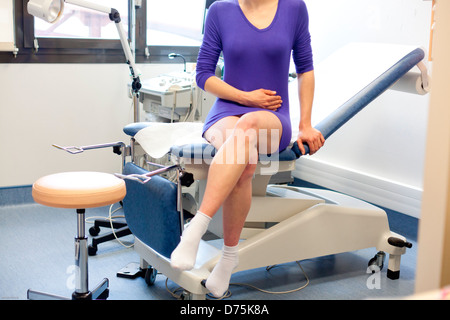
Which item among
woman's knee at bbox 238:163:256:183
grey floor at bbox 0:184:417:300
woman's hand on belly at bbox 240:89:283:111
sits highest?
woman's hand on belly at bbox 240:89:283:111

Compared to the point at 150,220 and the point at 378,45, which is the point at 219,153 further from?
the point at 378,45

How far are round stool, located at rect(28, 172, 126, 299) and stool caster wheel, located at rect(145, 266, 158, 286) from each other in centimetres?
34

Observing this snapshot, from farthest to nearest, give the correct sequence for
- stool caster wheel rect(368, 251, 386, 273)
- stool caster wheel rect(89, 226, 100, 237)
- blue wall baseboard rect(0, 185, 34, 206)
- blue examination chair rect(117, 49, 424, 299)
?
1. blue wall baseboard rect(0, 185, 34, 206)
2. stool caster wheel rect(89, 226, 100, 237)
3. stool caster wheel rect(368, 251, 386, 273)
4. blue examination chair rect(117, 49, 424, 299)

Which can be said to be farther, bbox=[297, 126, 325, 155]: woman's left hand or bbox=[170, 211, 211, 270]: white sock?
bbox=[297, 126, 325, 155]: woman's left hand

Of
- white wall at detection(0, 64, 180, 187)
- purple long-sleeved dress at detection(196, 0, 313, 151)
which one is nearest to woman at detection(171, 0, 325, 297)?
purple long-sleeved dress at detection(196, 0, 313, 151)

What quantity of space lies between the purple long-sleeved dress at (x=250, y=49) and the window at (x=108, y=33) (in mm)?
1173

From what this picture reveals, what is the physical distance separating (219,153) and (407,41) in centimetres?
185

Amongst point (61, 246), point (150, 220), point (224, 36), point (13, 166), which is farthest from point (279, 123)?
point (13, 166)

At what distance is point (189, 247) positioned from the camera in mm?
1855

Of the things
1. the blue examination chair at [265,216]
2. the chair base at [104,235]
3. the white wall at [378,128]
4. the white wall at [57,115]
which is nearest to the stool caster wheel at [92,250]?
the chair base at [104,235]

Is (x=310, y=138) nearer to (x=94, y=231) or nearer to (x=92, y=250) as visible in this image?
(x=92, y=250)

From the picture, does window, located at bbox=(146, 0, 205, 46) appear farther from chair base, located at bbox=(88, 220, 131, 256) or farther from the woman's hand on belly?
the woman's hand on belly

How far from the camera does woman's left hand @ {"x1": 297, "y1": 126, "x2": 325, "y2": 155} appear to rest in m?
2.34

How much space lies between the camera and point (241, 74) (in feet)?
7.66
